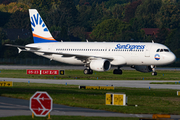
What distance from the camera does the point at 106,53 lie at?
182ft

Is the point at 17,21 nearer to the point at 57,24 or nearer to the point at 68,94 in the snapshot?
the point at 57,24

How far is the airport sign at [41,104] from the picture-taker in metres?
17.3

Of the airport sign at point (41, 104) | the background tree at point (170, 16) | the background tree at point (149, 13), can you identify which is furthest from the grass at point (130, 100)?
the background tree at point (149, 13)

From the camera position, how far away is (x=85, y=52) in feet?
188

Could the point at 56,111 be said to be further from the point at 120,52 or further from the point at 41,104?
the point at 120,52

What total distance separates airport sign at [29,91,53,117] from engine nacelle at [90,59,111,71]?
3438cm

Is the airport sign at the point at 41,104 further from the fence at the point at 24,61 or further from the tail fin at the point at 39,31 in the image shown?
the fence at the point at 24,61

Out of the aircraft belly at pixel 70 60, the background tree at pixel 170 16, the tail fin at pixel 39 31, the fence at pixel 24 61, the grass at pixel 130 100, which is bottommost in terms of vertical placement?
the grass at pixel 130 100

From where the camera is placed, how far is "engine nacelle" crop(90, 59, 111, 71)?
51781 mm

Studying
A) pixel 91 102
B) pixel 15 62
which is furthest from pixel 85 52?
pixel 15 62

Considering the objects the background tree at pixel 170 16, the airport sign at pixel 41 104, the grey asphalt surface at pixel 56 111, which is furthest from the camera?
the background tree at pixel 170 16

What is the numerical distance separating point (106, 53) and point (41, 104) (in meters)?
38.4

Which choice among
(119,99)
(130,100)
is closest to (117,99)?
(119,99)

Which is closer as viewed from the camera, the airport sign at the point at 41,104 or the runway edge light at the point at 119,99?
the airport sign at the point at 41,104
